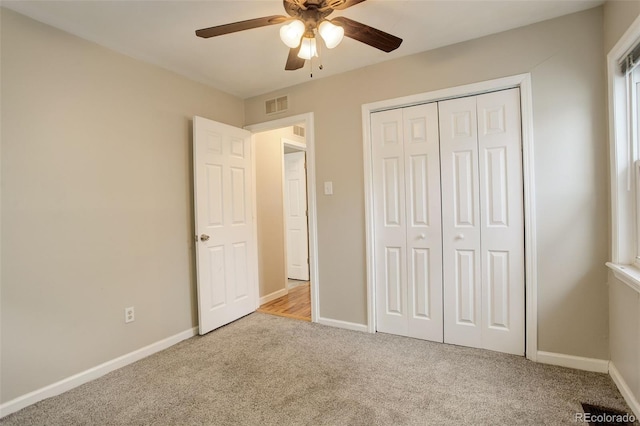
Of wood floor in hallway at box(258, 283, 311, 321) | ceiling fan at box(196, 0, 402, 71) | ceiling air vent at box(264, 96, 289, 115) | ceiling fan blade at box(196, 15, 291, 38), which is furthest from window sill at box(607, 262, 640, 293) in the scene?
ceiling air vent at box(264, 96, 289, 115)

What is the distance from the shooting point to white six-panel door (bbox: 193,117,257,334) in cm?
283

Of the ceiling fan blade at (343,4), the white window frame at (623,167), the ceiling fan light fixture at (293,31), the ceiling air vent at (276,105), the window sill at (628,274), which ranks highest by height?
the ceiling air vent at (276,105)

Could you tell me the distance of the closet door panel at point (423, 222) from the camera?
2.51 meters

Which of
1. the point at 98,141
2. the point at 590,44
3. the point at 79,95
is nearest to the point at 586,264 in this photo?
the point at 590,44

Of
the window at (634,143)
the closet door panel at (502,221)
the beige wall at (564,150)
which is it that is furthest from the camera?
the closet door panel at (502,221)

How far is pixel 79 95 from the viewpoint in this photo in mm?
2141

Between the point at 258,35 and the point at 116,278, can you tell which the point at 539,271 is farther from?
the point at 116,278

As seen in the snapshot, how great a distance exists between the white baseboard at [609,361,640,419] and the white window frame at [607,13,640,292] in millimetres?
624

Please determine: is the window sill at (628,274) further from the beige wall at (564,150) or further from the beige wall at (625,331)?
the beige wall at (564,150)

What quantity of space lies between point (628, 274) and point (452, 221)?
3.44ft

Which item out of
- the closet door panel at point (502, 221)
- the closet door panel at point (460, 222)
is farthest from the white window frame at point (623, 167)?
the closet door panel at point (460, 222)

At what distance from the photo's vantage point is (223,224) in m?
3.05

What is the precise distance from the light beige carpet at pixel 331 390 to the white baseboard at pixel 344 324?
267 mm

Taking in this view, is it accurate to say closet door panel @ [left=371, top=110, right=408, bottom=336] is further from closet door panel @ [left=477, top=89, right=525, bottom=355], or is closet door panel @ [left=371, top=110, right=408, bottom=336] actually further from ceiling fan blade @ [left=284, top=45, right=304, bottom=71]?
ceiling fan blade @ [left=284, top=45, right=304, bottom=71]
